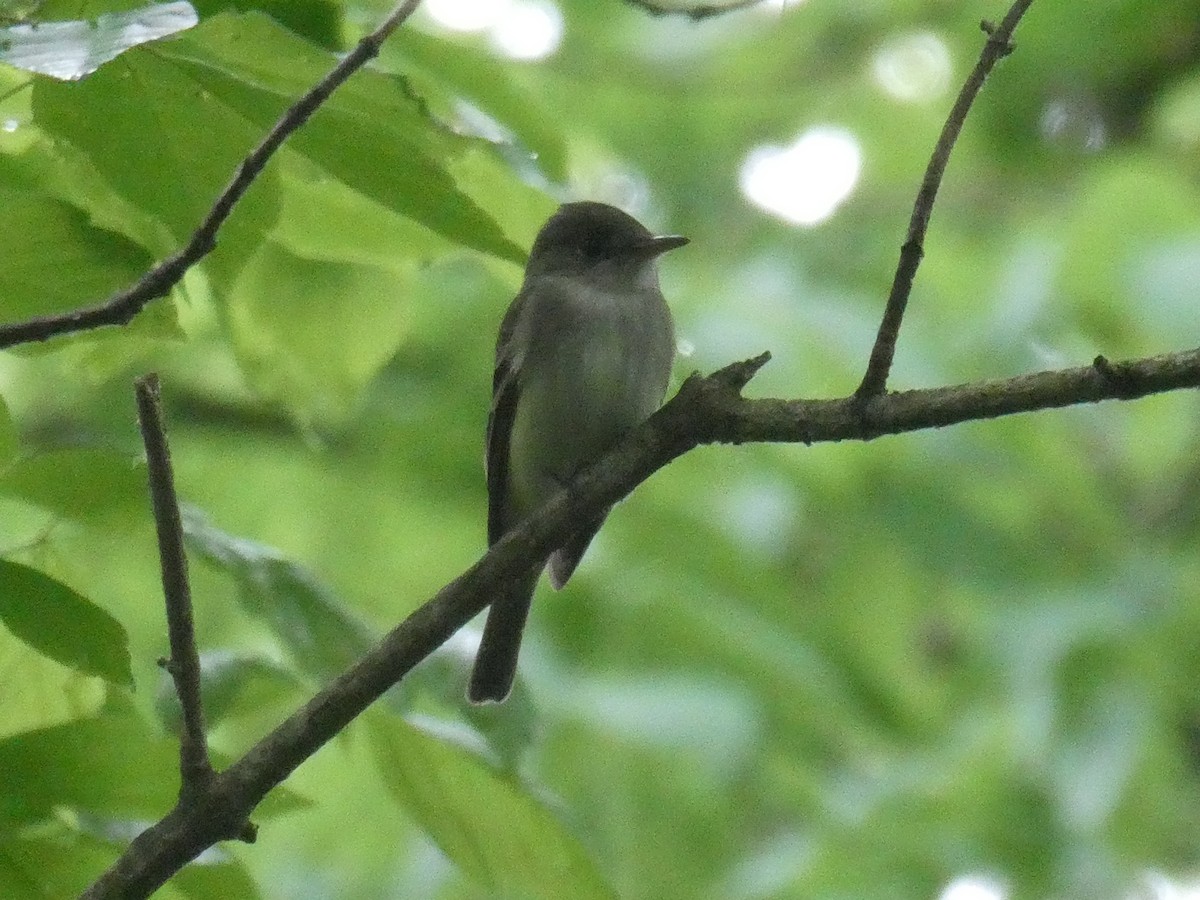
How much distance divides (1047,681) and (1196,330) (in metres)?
1.00

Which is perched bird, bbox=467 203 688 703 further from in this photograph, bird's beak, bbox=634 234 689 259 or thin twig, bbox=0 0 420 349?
thin twig, bbox=0 0 420 349

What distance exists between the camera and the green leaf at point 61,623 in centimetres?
158

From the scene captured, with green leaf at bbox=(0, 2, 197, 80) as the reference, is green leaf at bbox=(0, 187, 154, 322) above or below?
below

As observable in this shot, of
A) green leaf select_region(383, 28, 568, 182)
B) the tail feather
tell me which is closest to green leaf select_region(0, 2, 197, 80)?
green leaf select_region(383, 28, 568, 182)

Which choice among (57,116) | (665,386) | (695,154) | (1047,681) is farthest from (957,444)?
(57,116)

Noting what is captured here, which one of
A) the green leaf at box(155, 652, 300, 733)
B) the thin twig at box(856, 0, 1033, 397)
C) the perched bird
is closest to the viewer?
the thin twig at box(856, 0, 1033, 397)

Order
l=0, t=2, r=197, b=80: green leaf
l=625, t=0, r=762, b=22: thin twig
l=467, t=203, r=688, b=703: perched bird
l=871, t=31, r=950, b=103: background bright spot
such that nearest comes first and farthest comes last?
l=0, t=2, r=197, b=80: green leaf, l=625, t=0, r=762, b=22: thin twig, l=467, t=203, r=688, b=703: perched bird, l=871, t=31, r=950, b=103: background bright spot

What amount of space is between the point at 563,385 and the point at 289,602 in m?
1.62

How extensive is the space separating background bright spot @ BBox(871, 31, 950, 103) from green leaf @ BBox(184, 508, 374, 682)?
485 centimetres

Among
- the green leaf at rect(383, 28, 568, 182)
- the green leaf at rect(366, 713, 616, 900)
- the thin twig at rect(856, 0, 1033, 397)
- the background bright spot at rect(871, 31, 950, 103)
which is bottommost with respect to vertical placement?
the green leaf at rect(366, 713, 616, 900)

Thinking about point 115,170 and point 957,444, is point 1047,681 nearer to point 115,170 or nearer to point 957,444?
point 957,444

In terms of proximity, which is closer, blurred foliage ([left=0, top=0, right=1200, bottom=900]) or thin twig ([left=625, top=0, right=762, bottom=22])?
blurred foliage ([left=0, top=0, right=1200, bottom=900])

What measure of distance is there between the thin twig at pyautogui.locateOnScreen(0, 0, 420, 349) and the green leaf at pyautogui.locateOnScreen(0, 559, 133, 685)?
9.5 inches

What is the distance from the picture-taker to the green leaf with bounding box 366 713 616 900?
202 cm
